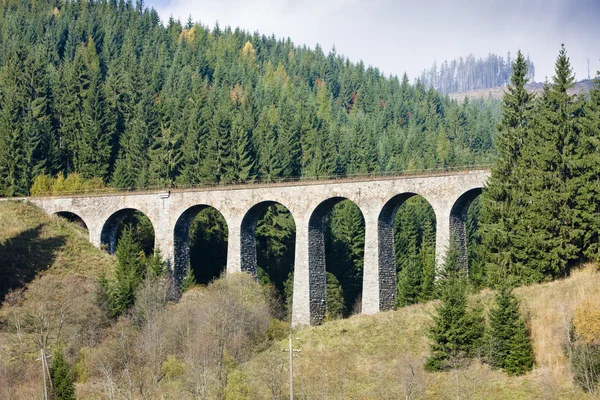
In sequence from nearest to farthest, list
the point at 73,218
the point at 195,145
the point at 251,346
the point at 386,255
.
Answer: the point at 251,346 < the point at 386,255 < the point at 73,218 < the point at 195,145

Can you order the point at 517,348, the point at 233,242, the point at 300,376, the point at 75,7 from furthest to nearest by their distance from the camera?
the point at 75,7 < the point at 233,242 < the point at 300,376 < the point at 517,348

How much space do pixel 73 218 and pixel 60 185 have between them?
6.12 meters

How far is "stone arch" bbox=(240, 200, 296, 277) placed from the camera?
208 ft

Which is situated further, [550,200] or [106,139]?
[106,139]

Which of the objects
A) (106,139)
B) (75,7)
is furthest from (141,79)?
(75,7)

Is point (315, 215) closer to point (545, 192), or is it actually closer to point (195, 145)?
point (545, 192)

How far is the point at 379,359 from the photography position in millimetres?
43062

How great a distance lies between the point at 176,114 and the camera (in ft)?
351

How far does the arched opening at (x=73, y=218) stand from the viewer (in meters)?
75.4

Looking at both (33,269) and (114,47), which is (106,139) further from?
(114,47)

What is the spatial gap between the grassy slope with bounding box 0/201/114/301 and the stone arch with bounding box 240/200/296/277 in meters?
14.3

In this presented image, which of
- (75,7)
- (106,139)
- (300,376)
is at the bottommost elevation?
(300,376)

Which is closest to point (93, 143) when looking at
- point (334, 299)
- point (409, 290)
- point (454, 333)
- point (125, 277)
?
point (125, 277)

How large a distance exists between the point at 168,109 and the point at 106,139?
12.0 m
